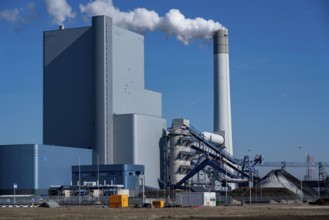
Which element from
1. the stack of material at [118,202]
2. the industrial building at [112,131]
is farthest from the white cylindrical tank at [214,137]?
the stack of material at [118,202]

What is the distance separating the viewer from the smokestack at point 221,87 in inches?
4838

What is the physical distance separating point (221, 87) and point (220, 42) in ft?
26.9

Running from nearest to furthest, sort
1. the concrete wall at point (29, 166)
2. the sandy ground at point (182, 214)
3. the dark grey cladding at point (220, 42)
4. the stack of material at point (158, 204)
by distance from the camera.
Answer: the sandy ground at point (182, 214) < the stack of material at point (158, 204) < the concrete wall at point (29, 166) < the dark grey cladding at point (220, 42)

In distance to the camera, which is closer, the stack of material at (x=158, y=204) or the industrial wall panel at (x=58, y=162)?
the stack of material at (x=158, y=204)

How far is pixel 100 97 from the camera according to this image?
397ft

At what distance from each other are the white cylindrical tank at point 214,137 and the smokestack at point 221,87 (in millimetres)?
800

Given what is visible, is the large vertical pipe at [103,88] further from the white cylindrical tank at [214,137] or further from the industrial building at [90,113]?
the white cylindrical tank at [214,137]

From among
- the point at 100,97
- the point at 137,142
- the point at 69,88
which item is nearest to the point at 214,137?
the point at 137,142

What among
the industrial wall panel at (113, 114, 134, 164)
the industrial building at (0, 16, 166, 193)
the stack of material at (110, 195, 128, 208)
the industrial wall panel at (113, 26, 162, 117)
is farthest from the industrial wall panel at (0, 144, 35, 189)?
the stack of material at (110, 195, 128, 208)

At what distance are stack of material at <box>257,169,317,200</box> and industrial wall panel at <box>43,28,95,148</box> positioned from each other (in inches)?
1163

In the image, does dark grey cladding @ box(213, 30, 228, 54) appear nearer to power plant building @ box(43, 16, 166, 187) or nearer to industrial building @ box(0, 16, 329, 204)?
industrial building @ box(0, 16, 329, 204)

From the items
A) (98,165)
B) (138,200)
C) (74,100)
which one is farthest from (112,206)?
(74,100)

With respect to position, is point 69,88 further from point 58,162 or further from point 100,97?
point 58,162

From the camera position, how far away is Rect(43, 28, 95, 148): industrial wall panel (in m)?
123
